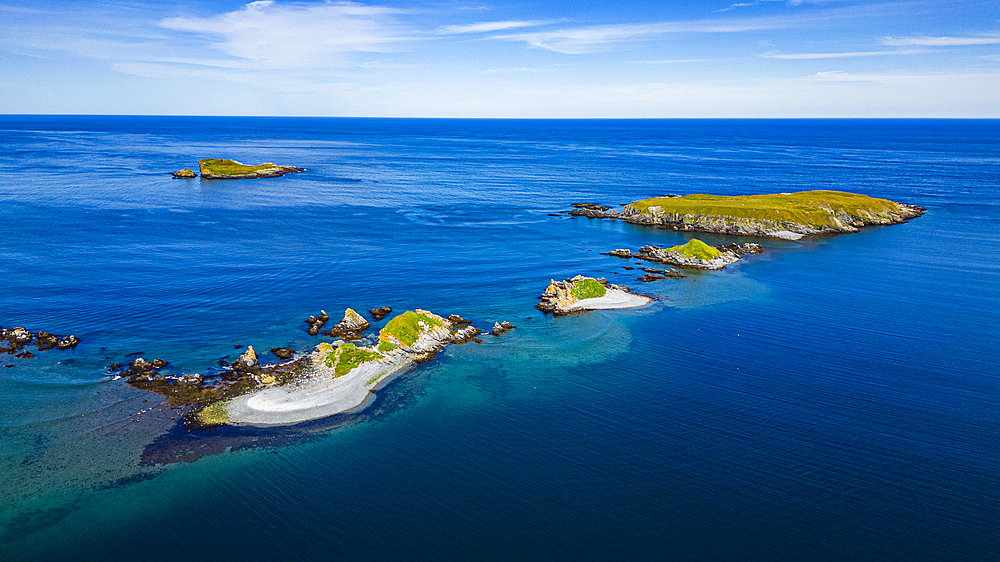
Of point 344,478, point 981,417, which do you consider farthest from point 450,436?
point 981,417

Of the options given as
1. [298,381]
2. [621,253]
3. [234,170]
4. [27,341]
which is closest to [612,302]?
[621,253]

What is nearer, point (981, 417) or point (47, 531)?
point (47, 531)

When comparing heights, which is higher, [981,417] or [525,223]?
[525,223]

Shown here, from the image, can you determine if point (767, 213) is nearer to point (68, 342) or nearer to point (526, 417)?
point (526, 417)

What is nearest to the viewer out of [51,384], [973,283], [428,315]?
[51,384]

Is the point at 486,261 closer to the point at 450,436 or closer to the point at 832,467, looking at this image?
the point at 450,436

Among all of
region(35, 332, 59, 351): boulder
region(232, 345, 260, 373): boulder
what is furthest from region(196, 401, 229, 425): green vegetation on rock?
region(35, 332, 59, 351): boulder

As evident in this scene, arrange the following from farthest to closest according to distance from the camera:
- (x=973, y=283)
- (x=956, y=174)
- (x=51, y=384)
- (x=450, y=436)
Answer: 1. (x=956, y=174)
2. (x=973, y=283)
3. (x=51, y=384)
4. (x=450, y=436)
